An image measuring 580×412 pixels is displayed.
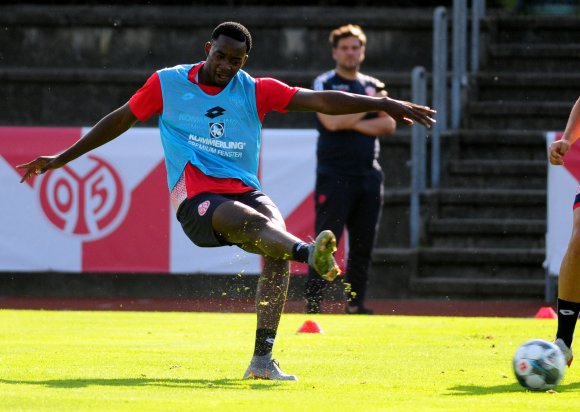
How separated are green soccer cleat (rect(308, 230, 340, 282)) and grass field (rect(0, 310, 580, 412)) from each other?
0.64 m

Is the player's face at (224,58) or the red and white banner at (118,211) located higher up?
the player's face at (224,58)

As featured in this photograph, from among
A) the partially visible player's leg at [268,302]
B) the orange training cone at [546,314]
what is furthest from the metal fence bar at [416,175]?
the partially visible player's leg at [268,302]

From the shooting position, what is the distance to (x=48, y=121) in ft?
59.8

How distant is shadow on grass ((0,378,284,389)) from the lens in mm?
7523

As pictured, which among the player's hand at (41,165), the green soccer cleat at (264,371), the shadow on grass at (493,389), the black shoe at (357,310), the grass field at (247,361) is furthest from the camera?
the black shoe at (357,310)

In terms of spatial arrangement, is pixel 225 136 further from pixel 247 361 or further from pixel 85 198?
pixel 85 198

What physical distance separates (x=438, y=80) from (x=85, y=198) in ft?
14.5


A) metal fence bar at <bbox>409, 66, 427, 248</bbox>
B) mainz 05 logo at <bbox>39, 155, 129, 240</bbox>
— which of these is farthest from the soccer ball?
metal fence bar at <bbox>409, 66, 427, 248</bbox>

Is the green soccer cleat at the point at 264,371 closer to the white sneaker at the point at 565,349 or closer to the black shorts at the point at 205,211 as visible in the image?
the black shorts at the point at 205,211

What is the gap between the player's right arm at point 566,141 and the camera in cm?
823

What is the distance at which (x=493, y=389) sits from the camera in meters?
7.67

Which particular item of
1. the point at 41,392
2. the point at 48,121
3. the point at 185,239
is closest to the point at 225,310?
the point at 185,239

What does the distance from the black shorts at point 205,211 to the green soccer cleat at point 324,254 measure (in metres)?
1.00

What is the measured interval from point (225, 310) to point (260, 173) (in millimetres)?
1610
